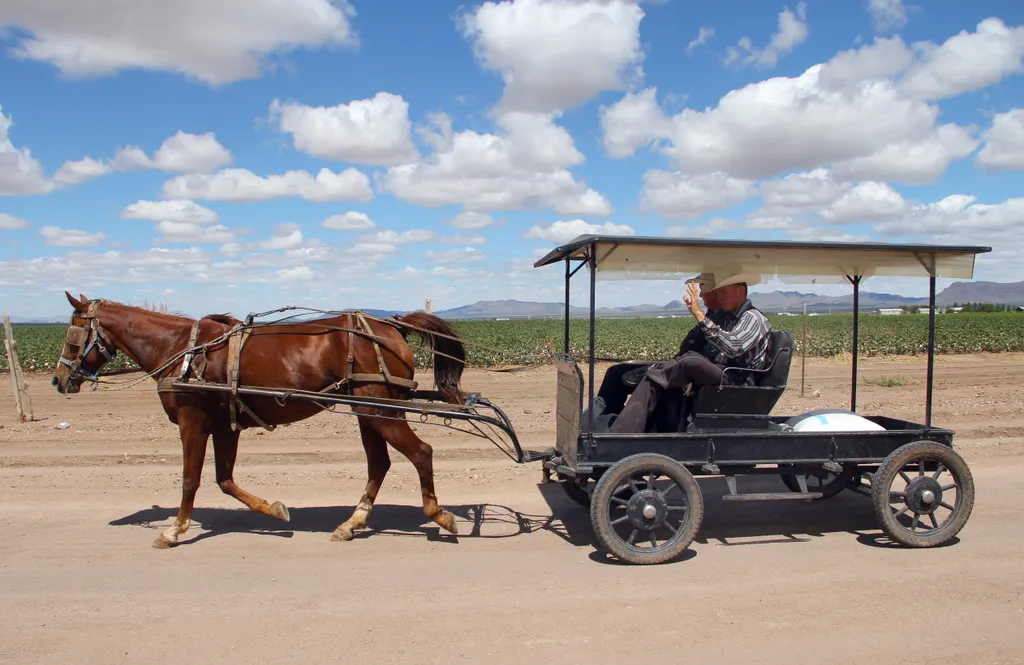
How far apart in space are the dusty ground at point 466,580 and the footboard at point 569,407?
2.49 feet

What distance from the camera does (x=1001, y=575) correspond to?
4.98 meters

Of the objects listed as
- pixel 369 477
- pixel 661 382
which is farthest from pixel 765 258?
pixel 369 477

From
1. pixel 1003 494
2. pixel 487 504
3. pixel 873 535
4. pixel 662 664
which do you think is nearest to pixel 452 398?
pixel 487 504

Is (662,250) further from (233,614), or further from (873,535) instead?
(233,614)

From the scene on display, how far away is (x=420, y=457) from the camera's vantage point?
6.00 meters

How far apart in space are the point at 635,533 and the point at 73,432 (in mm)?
9615

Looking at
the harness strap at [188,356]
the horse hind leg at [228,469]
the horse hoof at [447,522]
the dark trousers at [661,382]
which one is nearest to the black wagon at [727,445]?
the dark trousers at [661,382]

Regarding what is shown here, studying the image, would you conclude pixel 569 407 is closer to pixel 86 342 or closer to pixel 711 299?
pixel 711 299

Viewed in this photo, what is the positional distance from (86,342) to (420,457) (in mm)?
2950

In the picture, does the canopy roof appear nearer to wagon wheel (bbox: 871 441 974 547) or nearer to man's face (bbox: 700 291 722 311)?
man's face (bbox: 700 291 722 311)

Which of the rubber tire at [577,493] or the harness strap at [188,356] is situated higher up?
the harness strap at [188,356]

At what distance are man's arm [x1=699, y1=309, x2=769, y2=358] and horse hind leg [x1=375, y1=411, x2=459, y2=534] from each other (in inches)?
98.1

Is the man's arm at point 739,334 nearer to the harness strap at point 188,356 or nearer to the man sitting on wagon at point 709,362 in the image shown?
the man sitting on wagon at point 709,362

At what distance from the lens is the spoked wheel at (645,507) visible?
206 inches
